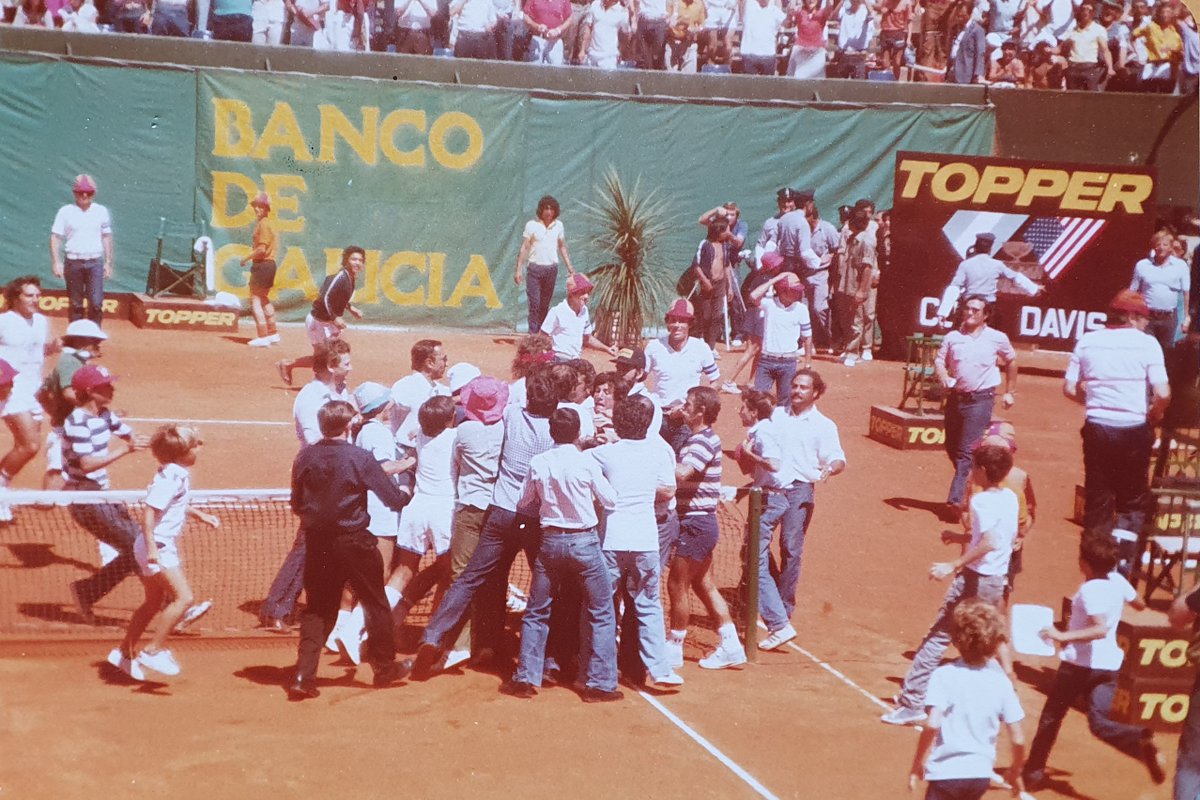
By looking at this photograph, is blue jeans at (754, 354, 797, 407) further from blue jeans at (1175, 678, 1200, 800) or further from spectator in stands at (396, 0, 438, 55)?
blue jeans at (1175, 678, 1200, 800)

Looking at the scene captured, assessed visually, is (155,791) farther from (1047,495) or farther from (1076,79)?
(1076,79)

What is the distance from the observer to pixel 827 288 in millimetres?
15734

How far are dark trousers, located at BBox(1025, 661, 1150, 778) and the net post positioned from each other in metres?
1.87

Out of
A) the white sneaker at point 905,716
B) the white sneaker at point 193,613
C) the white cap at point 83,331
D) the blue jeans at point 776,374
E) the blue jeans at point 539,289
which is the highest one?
the blue jeans at point 539,289

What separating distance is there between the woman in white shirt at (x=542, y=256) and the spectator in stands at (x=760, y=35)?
2565mm

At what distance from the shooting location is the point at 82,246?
10.9 m

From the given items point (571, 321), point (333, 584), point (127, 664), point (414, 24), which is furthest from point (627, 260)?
point (127, 664)

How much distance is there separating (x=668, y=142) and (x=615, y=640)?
6990 millimetres

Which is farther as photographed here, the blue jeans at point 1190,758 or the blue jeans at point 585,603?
the blue jeans at point 585,603

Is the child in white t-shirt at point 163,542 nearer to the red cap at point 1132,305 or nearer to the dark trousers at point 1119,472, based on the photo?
the dark trousers at point 1119,472

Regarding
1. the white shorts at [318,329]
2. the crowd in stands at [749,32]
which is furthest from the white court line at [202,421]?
the crowd in stands at [749,32]

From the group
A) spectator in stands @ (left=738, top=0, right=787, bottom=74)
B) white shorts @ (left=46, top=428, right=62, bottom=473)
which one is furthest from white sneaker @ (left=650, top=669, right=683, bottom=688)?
spectator in stands @ (left=738, top=0, right=787, bottom=74)

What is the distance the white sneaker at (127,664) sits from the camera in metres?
7.52

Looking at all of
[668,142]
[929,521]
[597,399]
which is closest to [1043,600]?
[929,521]
